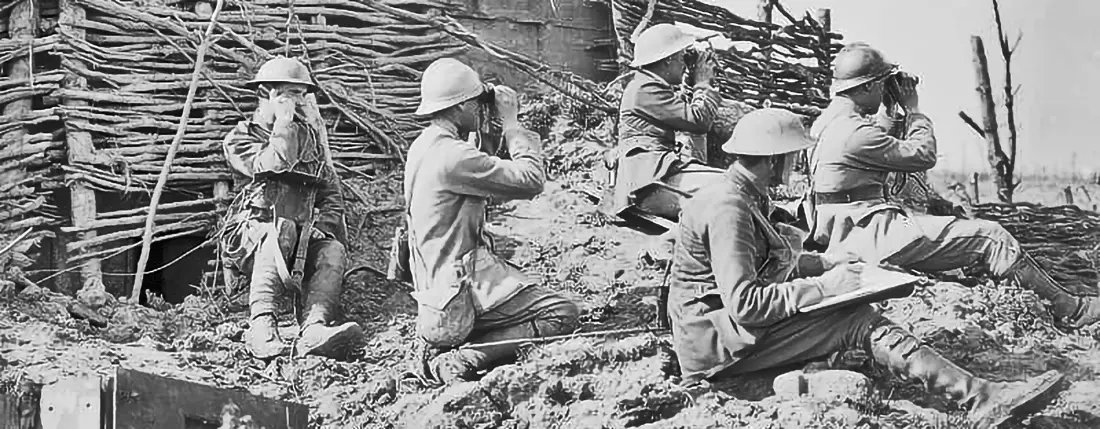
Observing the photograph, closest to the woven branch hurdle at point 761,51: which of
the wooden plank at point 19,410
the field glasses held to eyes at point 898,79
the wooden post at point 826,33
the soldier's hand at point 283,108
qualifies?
the wooden post at point 826,33

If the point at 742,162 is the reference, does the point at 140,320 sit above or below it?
below

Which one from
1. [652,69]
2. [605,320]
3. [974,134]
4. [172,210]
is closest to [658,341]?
[605,320]

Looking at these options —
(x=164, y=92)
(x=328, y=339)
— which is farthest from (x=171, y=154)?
(x=328, y=339)

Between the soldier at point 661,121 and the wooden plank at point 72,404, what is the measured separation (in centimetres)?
196

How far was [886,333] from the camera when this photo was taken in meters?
6.76

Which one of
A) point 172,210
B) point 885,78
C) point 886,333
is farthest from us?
point 172,210

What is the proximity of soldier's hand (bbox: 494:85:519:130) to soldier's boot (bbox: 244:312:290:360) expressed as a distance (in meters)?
1.12

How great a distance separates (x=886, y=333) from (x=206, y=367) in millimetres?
2398

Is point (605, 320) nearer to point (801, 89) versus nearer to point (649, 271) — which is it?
point (649, 271)

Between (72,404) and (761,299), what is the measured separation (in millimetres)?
2323

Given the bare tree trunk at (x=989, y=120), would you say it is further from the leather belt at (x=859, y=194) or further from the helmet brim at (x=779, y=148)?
the helmet brim at (x=779, y=148)

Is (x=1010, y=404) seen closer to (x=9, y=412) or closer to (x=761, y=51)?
(x=761, y=51)

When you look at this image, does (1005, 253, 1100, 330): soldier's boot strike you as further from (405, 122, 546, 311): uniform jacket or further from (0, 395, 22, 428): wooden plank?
(0, 395, 22, 428): wooden plank

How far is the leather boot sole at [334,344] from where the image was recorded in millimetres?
7508
